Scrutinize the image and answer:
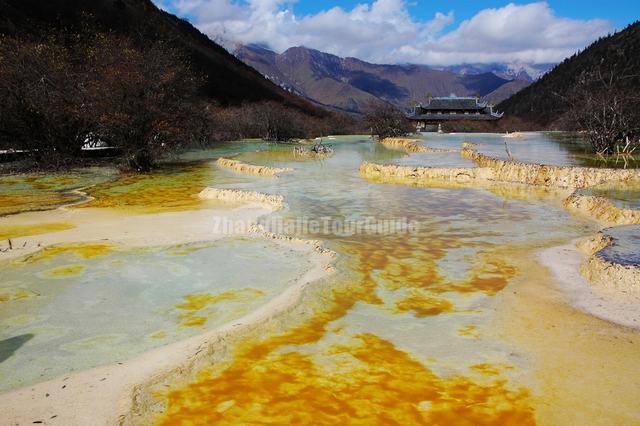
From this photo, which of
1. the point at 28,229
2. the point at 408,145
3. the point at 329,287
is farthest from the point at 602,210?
the point at 408,145

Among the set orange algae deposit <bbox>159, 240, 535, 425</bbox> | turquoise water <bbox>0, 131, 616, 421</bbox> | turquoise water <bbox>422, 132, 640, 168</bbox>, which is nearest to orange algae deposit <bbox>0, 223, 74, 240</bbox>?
turquoise water <bbox>0, 131, 616, 421</bbox>

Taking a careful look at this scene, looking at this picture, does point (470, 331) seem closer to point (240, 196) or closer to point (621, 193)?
point (240, 196)

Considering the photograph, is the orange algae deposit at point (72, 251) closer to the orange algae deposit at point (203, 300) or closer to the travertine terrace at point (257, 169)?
the orange algae deposit at point (203, 300)

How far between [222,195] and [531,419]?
1093 centimetres

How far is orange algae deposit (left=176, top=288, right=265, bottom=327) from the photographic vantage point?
560 centimetres

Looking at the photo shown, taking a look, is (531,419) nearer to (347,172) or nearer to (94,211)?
(94,211)

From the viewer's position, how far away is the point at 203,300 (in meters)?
6.17

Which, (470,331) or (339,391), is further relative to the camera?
(470,331)

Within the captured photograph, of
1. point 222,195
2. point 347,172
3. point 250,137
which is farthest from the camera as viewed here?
point 250,137

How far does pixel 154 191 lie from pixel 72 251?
7.29 m

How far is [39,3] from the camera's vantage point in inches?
2405

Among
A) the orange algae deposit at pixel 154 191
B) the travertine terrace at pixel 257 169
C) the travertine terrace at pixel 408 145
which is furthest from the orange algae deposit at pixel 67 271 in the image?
the travertine terrace at pixel 408 145

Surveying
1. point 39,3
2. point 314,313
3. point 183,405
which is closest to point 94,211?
point 314,313

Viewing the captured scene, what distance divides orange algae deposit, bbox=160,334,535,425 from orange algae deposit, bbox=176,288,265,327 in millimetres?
1173
